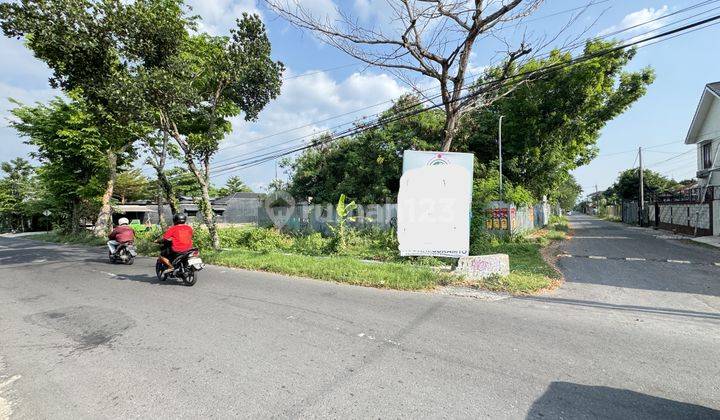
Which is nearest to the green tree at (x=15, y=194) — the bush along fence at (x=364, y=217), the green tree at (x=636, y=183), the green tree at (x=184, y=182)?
the green tree at (x=184, y=182)

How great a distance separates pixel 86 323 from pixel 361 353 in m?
4.54

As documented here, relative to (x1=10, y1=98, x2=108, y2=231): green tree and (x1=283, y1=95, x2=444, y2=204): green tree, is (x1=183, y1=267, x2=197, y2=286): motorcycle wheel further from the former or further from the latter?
(x1=10, y1=98, x2=108, y2=231): green tree

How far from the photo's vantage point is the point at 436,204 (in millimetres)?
8953

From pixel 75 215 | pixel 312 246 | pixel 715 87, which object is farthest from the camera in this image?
pixel 75 215

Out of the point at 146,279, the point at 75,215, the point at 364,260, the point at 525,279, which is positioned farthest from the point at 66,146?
the point at 525,279

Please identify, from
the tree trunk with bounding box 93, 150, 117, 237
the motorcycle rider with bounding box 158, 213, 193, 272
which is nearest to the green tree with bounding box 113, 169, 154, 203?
the tree trunk with bounding box 93, 150, 117, 237

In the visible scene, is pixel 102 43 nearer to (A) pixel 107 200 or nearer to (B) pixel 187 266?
(B) pixel 187 266

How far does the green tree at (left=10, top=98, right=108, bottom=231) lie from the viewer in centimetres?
2095

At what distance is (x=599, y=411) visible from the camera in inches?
113

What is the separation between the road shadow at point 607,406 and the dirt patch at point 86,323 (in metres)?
5.23

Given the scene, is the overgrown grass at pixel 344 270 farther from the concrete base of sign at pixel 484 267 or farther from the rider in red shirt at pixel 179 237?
the rider in red shirt at pixel 179 237

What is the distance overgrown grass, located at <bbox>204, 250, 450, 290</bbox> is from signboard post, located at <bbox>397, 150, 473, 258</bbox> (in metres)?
0.72

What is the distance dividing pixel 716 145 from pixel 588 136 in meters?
6.20

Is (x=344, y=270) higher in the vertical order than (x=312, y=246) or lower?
lower
